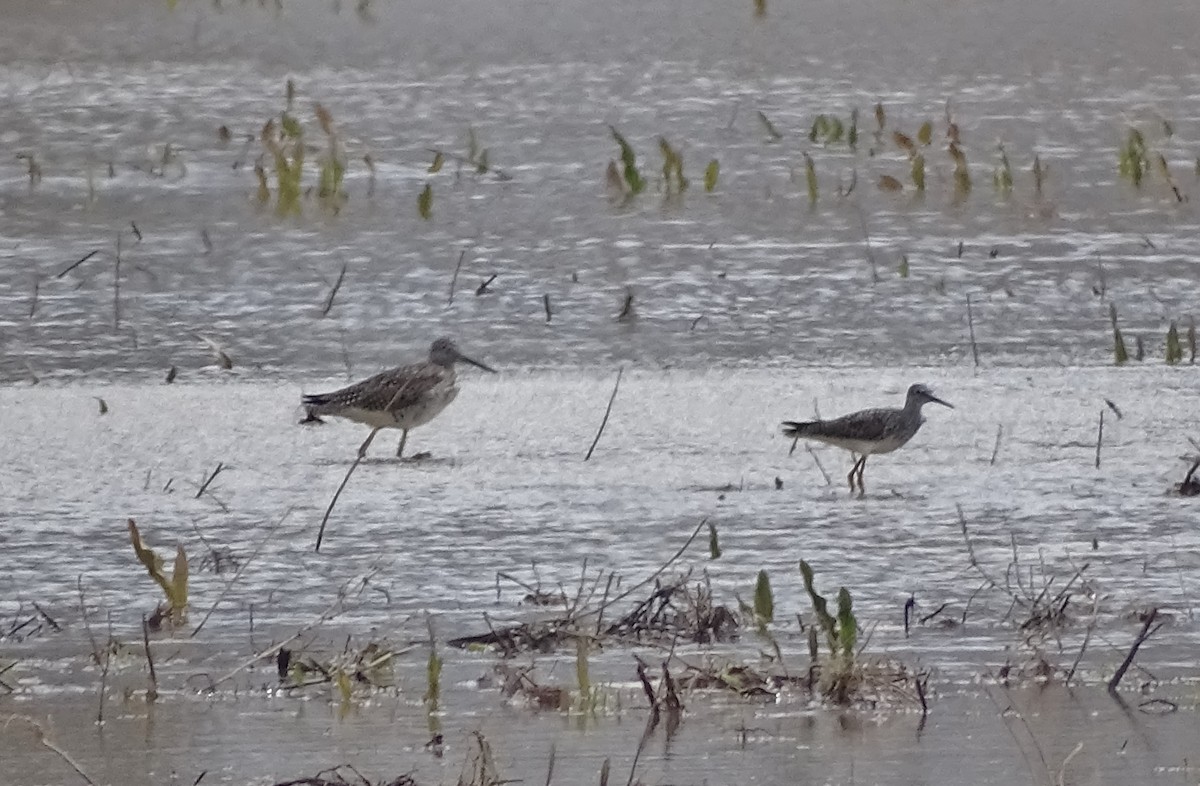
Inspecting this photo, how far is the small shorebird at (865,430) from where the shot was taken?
7.41 metres

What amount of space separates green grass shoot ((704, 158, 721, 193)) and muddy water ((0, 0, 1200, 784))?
100mm

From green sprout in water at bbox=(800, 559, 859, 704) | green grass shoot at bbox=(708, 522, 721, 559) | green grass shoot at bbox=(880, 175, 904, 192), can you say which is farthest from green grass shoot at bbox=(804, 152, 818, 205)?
green sprout in water at bbox=(800, 559, 859, 704)

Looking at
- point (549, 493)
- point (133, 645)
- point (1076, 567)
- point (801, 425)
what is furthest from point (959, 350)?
point (133, 645)

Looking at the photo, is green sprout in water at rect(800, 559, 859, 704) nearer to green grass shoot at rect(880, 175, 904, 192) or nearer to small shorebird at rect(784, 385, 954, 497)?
small shorebird at rect(784, 385, 954, 497)

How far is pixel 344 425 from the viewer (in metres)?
8.55

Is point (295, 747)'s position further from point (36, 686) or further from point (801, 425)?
point (801, 425)

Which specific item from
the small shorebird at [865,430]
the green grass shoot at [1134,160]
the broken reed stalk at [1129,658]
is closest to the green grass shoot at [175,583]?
the broken reed stalk at [1129,658]

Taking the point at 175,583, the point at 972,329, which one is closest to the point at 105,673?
the point at 175,583

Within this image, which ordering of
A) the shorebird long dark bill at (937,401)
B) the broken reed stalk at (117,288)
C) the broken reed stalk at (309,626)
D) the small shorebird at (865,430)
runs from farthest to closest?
the broken reed stalk at (117,288)
the shorebird long dark bill at (937,401)
the small shorebird at (865,430)
the broken reed stalk at (309,626)

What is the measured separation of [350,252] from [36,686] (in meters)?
5.91

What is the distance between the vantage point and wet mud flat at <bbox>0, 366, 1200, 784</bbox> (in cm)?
488

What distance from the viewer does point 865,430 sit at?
24.5ft

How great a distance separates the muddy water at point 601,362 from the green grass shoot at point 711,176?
0.33ft

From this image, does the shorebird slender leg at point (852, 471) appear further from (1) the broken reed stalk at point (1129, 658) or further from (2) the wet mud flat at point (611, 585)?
(1) the broken reed stalk at point (1129, 658)
